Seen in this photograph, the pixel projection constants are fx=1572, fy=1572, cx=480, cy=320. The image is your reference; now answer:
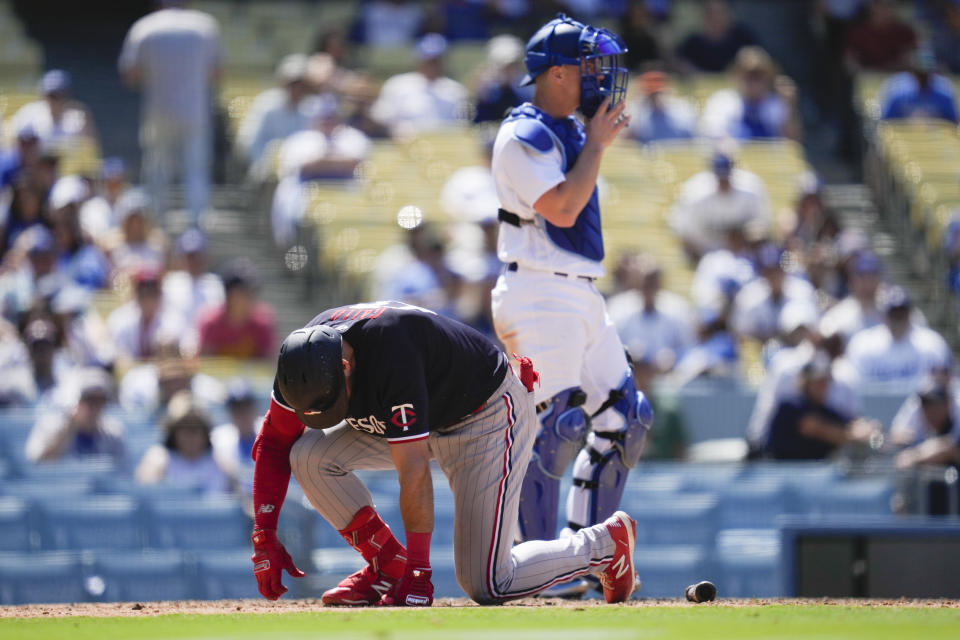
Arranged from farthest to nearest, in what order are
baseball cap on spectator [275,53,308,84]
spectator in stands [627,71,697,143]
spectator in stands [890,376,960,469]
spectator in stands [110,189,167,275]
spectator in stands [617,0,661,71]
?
1. spectator in stands [617,0,661,71]
2. spectator in stands [627,71,697,143]
3. baseball cap on spectator [275,53,308,84]
4. spectator in stands [110,189,167,275]
5. spectator in stands [890,376,960,469]

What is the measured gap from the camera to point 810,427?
10.6 meters

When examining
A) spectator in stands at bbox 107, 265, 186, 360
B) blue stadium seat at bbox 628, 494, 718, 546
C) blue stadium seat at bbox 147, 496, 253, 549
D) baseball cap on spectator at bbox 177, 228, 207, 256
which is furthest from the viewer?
baseball cap on spectator at bbox 177, 228, 207, 256

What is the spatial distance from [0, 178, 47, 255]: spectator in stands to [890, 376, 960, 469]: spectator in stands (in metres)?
6.62

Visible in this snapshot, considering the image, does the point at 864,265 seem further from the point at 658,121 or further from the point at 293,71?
the point at 293,71

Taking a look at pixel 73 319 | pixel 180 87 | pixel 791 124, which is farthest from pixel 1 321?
pixel 791 124

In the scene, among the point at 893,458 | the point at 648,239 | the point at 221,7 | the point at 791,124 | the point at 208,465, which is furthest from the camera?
the point at 221,7

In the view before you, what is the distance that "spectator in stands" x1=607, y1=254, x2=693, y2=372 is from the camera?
1172 centimetres

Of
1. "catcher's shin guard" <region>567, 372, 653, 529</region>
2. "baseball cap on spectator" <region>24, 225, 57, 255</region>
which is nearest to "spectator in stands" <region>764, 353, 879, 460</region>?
"catcher's shin guard" <region>567, 372, 653, 529</region>

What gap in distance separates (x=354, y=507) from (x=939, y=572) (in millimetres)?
2972

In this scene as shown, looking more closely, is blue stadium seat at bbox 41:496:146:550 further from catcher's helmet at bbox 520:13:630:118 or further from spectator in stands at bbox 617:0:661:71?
spectator in stands at bbox 617:0:661:71

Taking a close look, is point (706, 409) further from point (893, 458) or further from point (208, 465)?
point (208, 465)

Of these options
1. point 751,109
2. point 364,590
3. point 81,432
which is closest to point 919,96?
point 751,109

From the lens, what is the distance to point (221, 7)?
1684cm

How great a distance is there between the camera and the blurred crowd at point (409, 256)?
34.6 feet
